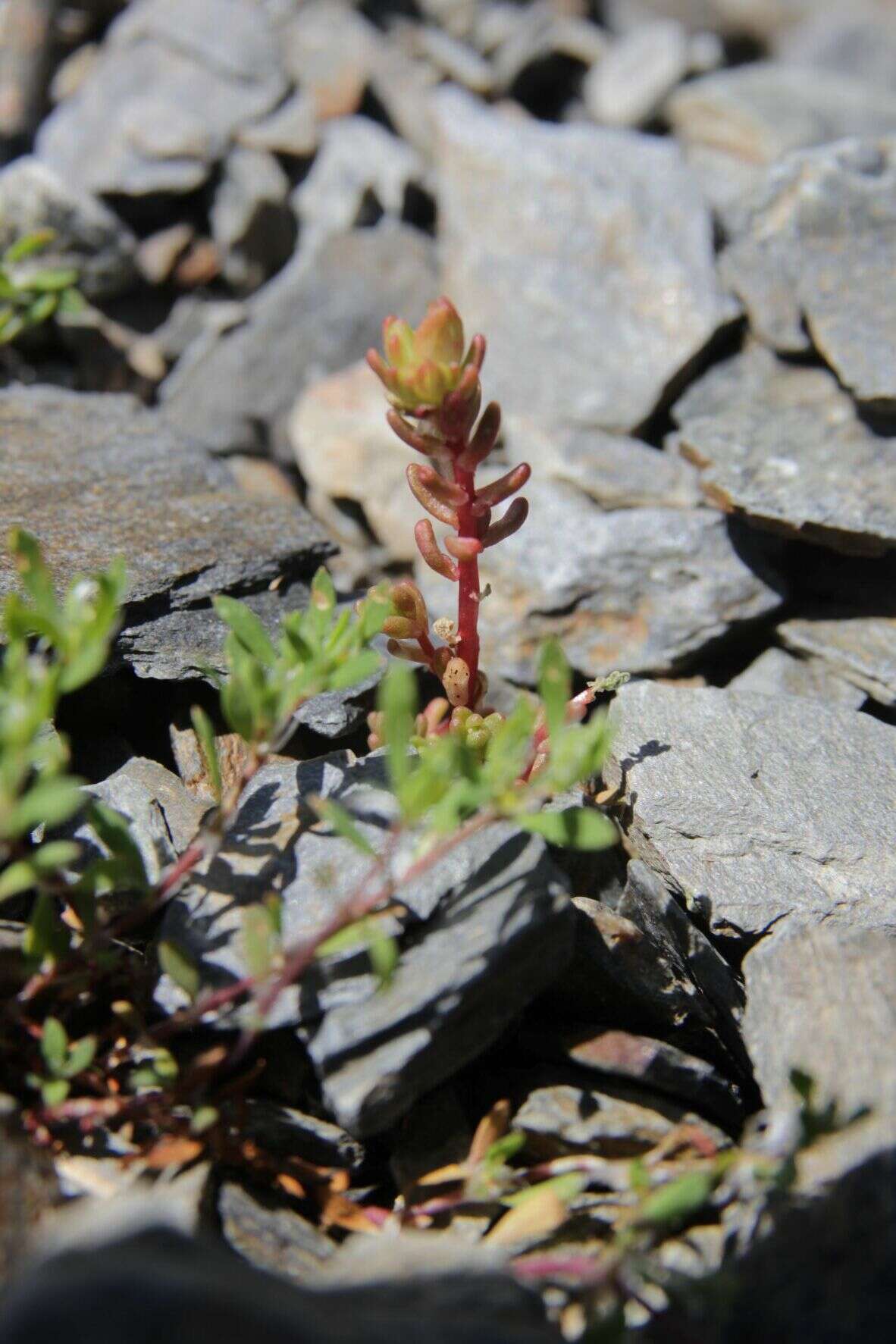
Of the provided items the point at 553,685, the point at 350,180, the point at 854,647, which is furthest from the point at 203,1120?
the point at 350,180

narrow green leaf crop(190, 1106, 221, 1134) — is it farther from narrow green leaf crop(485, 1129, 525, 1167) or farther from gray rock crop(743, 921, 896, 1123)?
gray rock crop(743, 921, 896, 1123)

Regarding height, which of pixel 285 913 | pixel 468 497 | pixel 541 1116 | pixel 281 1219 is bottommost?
pixel 281 1219

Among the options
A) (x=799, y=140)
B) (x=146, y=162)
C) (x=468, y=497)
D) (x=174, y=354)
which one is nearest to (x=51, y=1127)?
(x=468, y=497)

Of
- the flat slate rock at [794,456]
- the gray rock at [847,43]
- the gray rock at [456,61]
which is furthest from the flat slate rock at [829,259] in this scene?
the gray rock at [847,43]

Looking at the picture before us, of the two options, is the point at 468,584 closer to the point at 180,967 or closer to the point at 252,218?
the point at 180,967

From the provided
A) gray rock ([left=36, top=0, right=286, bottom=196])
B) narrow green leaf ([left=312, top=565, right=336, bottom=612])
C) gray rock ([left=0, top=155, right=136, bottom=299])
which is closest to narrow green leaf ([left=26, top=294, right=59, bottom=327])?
gray rock ([left=0, top=155, right=136, bottom=299])

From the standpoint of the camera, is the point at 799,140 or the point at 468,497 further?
the point at 799,140

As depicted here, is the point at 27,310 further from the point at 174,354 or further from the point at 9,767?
the point at 9,767
